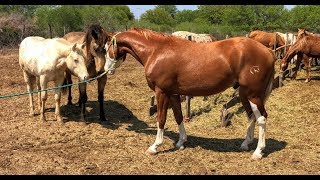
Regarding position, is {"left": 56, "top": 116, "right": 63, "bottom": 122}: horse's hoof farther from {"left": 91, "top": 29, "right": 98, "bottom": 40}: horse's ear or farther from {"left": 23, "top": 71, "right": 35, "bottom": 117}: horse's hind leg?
{"left": 91, "top": 29, "right": 98, "bottom": 40}: horse's ear

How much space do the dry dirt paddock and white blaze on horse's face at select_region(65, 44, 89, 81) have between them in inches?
40.7

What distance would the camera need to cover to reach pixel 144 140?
5836mm

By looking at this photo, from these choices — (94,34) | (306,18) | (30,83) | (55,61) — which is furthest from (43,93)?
(306,18)

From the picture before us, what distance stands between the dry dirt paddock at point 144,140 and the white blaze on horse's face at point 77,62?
103cm

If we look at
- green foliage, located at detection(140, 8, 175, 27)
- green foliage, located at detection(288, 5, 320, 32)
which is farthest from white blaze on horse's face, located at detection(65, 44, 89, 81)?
green foliage, located at detection(140, 8, 175, 27)

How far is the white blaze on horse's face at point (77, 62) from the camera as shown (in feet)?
20.5

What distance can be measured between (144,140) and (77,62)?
6.34 feet

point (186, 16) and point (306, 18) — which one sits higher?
point (306, 18)

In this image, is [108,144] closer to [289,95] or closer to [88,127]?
[88,127]

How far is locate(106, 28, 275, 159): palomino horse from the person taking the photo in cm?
486

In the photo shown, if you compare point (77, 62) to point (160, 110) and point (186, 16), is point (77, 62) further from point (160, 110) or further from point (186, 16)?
point (186, 16)

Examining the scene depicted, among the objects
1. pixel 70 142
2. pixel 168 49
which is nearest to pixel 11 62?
pixel 70 142

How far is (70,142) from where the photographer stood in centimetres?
563

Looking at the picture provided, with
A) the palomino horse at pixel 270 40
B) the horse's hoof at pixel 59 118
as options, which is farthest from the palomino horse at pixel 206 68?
the palomino horse at pixel 270 40
